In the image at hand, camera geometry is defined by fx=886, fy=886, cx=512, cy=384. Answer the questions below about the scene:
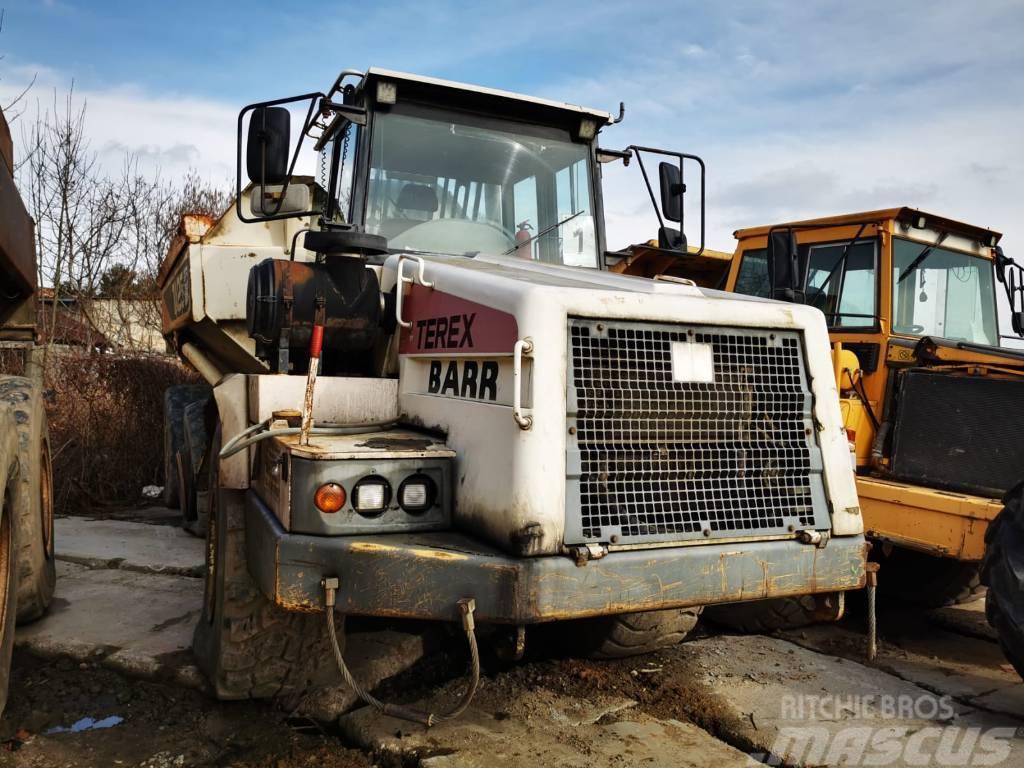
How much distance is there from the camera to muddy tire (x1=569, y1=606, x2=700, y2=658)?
11.8 feet

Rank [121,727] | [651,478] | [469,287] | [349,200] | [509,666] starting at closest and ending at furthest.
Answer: [651,478] < [469,287] < [121,727] < [509,666] < [349,200]

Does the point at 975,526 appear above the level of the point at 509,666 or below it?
above

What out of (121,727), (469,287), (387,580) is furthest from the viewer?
(121,727)

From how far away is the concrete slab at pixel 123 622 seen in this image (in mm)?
3975

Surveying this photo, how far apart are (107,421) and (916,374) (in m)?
7.18

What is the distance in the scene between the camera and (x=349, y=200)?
436 cm

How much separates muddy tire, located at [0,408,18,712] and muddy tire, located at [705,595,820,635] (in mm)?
3236

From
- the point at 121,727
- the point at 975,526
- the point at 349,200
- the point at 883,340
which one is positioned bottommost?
the point at 121,727

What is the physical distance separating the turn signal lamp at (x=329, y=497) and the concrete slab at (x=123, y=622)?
1.46 metres

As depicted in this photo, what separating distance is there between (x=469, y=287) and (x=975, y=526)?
2985mm

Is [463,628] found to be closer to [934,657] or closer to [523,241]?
[523,241]

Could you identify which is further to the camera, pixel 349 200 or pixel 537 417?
pixel 349 200

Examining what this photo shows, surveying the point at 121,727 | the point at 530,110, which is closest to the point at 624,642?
the point at 121,727

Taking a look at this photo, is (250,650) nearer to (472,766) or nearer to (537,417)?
(472,766)
